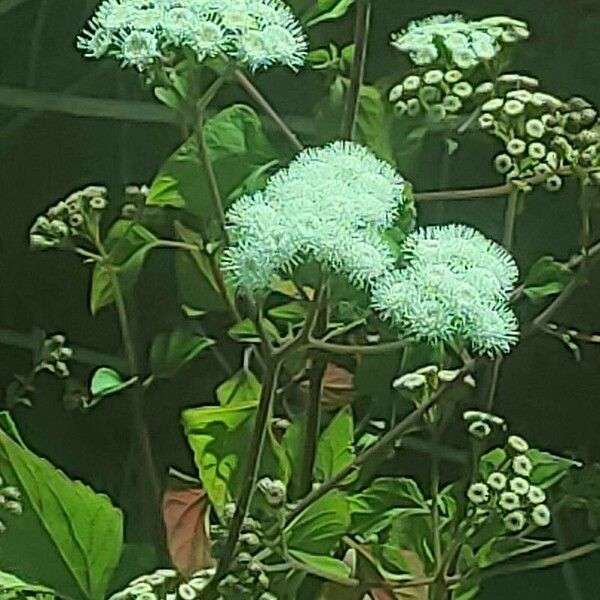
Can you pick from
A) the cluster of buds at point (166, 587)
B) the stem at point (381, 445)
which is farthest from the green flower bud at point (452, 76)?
the cluster of buds at point (166, 587)

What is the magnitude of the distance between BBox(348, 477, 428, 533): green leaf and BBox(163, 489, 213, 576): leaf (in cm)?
9

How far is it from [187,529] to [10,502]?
0.38ft

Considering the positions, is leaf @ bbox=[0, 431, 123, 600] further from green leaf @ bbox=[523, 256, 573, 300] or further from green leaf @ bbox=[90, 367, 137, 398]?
green leaf @ bbox=[523, 256, 573, 300]

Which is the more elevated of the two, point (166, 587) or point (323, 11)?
point (323, 11)

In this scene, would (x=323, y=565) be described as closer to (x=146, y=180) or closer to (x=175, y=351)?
(x=175, y=351)

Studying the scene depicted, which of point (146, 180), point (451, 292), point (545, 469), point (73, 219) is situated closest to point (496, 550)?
point (545, 469)

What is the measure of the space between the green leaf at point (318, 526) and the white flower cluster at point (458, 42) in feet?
0.68

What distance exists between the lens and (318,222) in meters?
0.57

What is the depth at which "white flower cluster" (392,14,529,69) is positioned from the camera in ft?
2.13

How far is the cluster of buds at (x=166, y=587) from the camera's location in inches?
23.7

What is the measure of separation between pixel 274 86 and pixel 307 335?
0.38m

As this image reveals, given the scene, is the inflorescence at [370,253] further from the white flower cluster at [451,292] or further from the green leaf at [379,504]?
the green leaf at [379,504]

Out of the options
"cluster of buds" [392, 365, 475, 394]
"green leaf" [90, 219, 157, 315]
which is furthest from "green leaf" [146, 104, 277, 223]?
"cluster of buds" [392, 365, 475, 394]

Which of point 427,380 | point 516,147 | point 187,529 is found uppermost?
point 516,147
